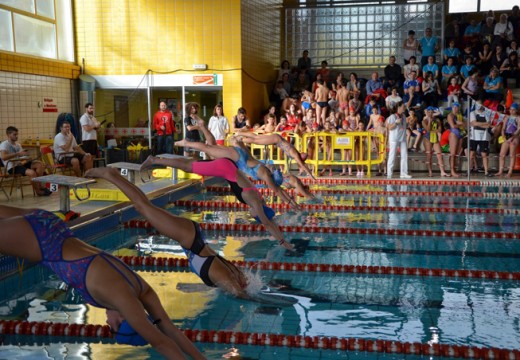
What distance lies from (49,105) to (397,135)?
7147mm

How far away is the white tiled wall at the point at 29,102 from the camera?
36.5 feet

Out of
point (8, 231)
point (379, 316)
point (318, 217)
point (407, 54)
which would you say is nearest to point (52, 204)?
point (318, 217)

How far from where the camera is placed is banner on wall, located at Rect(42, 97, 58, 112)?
12.5 metres

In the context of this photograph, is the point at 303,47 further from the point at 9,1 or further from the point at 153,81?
the point at 9,1

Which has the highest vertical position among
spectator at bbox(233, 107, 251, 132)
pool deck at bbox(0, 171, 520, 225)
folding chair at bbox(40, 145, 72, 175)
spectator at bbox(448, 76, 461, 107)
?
spectator at bbox(448, 76, 461, 107)

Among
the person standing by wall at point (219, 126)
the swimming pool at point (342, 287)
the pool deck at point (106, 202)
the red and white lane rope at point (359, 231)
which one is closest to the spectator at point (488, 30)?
the pool deck at point (106, 202)

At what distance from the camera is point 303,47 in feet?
55.5

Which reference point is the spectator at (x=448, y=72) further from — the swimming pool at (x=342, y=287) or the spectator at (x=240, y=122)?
the swimming pool at (x=342, y=287)

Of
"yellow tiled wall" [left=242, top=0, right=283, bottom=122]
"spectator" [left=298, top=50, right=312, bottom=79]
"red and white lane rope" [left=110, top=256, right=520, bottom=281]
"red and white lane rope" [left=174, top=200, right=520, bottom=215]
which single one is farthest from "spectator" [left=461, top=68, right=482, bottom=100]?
"red and white lane rope" [left=110, top=256, right=520, bottom=281]

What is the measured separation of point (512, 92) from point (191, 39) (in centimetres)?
749

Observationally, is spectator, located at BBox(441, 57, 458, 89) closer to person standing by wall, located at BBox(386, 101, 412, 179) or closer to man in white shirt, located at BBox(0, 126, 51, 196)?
person standing by wall, located at BBox(386, 101, 412, 179)

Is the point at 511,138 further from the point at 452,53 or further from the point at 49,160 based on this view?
the point at 49,160

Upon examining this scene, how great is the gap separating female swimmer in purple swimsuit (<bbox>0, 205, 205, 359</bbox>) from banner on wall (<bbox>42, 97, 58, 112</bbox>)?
10309 millimetres

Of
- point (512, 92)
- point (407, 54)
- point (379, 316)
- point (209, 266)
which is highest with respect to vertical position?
point (407, 54)
